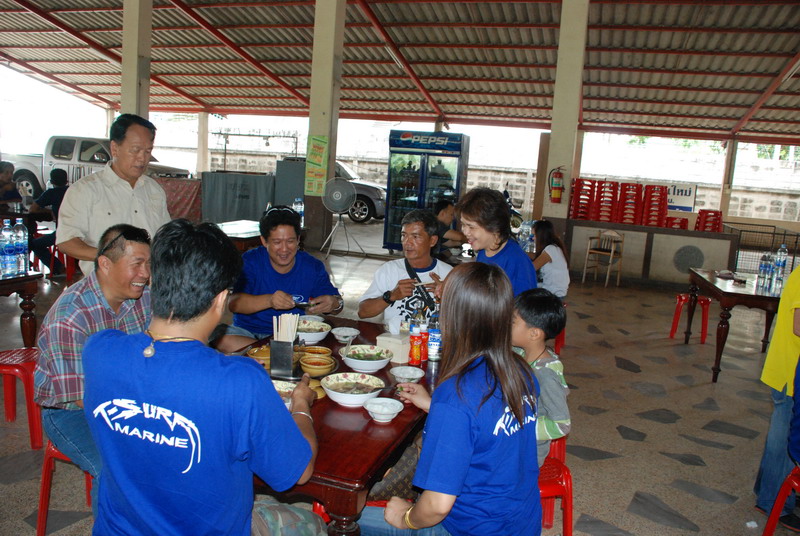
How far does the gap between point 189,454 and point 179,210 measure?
10.3 meters

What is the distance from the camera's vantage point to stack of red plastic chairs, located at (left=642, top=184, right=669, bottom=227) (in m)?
8.90

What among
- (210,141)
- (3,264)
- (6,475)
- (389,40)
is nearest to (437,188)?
(389,40)

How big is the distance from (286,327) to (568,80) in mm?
7223

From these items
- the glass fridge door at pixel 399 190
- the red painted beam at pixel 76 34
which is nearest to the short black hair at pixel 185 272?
the glass fridge door at pixel 399 190

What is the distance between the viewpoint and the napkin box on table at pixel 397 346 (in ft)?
7.77

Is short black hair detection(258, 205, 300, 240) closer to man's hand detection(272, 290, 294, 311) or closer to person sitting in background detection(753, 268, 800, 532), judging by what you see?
man's hand detection(272, 290, 294, 311)

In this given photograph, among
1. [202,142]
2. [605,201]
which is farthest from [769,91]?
[202,142]

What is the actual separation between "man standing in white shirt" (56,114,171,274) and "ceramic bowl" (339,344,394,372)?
1.56 metres

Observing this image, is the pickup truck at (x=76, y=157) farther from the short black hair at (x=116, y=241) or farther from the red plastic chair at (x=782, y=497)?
the red plastic chair at (x=782, y=497)

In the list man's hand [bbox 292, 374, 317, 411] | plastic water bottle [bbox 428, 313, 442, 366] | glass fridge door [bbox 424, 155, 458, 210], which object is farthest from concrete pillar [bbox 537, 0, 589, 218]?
man's hand [bbox 292, 374, 317, 411]

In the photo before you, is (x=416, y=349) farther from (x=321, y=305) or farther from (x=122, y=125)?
(x=122, y=125)

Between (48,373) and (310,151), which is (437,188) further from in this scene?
(48,373)

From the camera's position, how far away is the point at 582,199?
357 inches

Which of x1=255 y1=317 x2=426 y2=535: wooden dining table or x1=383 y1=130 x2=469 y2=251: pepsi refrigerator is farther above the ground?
x1=383 y1=130 x2=469 y2=251: pepsi refrigerator
